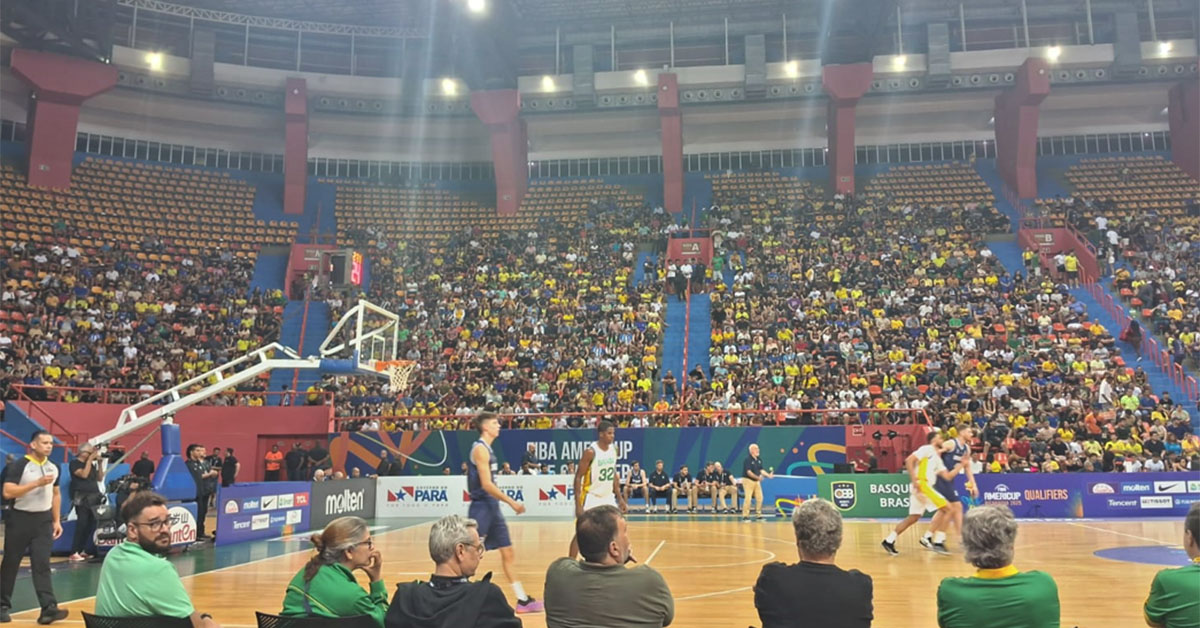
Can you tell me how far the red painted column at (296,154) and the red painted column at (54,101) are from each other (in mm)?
6873

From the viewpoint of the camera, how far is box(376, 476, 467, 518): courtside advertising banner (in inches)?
852

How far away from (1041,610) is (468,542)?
2.55 m

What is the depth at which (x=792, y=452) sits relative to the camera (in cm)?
2209

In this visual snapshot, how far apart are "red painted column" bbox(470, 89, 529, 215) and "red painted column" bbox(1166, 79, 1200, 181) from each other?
27617 millimetres

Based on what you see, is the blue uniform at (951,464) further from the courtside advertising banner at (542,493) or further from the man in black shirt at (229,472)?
the man in black shirt at (229,472)

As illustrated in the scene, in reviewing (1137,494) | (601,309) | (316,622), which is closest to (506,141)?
(601,309)

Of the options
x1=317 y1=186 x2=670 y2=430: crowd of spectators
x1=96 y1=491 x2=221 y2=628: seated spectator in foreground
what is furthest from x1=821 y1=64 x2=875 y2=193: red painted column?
x1=96 y1=491 x2=221 y2=628: seated spectator in foreground

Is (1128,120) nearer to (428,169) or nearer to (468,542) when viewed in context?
(428,169)

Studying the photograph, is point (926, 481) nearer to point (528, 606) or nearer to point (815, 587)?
point (528, 606)

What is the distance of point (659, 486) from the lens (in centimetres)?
2164

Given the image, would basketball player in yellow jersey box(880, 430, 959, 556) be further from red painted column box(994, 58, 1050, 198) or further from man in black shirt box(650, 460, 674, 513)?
red painted column box(994, 58, 1050, 198)

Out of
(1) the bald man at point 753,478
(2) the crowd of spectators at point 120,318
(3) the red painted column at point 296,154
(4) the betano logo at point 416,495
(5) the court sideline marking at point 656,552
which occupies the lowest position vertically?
(5) the court sideline marking at point 656,552

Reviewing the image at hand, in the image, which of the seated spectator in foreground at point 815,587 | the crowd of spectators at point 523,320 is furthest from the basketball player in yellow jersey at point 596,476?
the crowd of spectators at point 523,320

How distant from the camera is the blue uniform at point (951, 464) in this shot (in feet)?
41.5
